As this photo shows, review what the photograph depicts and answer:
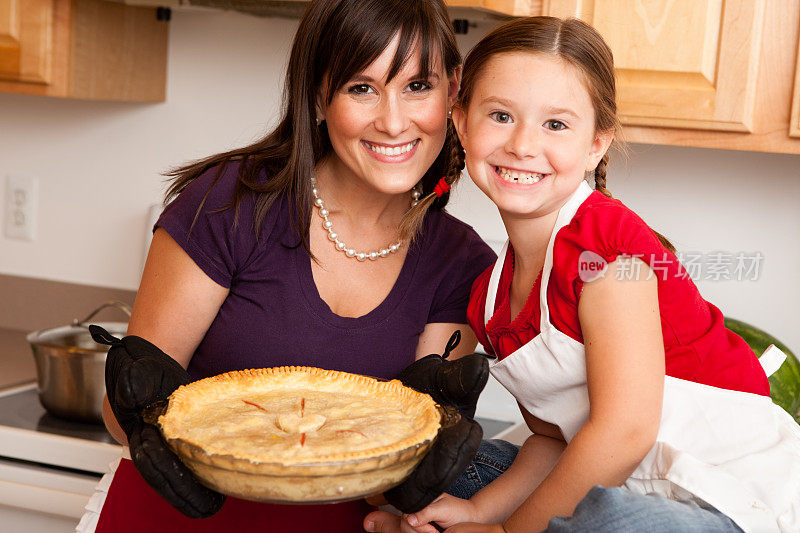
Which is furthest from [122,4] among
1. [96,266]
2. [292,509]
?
[292,509]

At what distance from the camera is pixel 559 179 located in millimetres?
1062

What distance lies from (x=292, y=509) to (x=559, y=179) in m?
0.60

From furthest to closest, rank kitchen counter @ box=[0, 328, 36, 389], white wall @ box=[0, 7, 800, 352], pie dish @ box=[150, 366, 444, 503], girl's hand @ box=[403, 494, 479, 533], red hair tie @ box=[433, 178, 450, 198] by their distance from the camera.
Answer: kitchen counter @ box=[0, 328, 36, 389]
white wall @ box=[0, 7, 800, 352]
red hair tie @ box=[433, 178, 450, 198]
girl's hand @ box=[403, 494, 479, 533]
pie dish @ box=[150, 366, 444, 503]

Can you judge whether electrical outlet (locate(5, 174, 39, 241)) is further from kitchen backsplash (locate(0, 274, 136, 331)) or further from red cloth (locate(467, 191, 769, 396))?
red cloth (locate(467, 191, 769, 396))

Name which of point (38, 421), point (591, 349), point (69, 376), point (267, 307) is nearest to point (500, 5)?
point (267, 307)

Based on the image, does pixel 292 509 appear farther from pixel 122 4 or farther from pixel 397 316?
pixel 122 4

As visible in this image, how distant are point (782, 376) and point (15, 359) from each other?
5.66ft

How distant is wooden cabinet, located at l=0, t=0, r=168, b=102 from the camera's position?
1834 mm

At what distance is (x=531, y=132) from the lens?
104 centimetres

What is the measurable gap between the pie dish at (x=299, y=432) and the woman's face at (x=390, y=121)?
31 cm

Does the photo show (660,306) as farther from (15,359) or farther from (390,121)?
(15,359)


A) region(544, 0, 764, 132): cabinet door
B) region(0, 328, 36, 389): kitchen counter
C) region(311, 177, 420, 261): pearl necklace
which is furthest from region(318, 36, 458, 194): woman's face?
region(0, 328, 36, 389): kitchen counter

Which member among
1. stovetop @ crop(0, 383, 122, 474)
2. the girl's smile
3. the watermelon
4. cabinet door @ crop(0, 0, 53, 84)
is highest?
cabinet door @ crop(0, 0, 53, 84)

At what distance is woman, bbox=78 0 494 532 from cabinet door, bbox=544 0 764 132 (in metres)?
0.41
